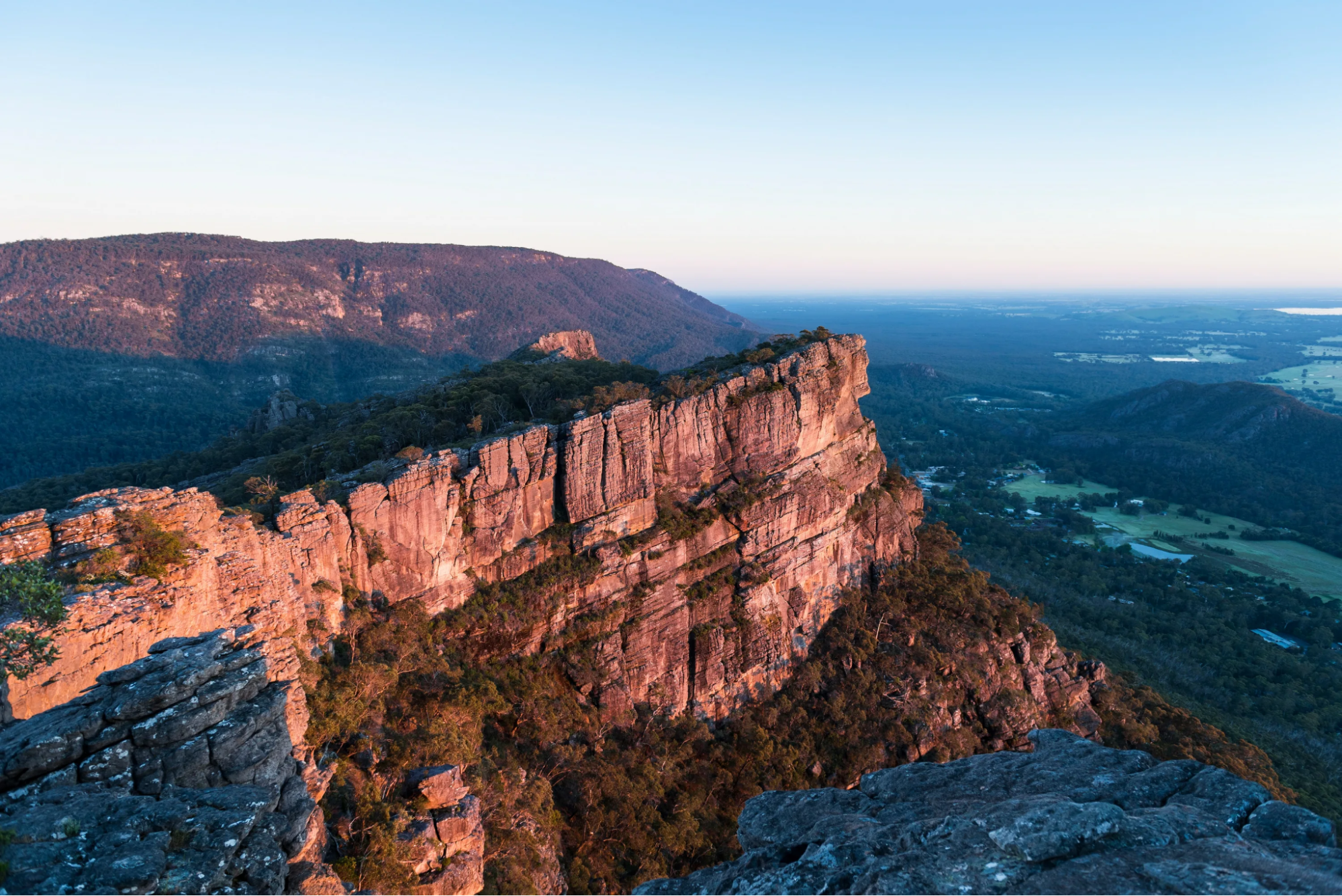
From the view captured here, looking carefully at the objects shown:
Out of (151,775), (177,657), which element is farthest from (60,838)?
(177,657)

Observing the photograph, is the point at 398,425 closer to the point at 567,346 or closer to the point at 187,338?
the point at 567,346

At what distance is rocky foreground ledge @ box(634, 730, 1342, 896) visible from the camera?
10141mm

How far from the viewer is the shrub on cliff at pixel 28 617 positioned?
14492mm

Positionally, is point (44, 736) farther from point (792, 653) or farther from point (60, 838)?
point (792, 653)

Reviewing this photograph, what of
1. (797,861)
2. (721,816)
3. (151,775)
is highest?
(151,775)

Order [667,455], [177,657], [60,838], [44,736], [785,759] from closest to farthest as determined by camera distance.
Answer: [60,838] → [44,736] → [177,657] → [785,759] → [667,455]

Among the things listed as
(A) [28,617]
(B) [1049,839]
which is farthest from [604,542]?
(B) [1049,839]

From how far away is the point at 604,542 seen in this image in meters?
37.1

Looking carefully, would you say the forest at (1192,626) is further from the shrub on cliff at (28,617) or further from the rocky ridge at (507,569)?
the shrub on cliff at (28,617)

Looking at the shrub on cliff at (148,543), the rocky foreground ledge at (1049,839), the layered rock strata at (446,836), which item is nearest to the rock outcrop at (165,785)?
the shrub on cliff at (148,543)

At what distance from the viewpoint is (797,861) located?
1256cm

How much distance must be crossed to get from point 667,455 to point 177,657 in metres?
28.8

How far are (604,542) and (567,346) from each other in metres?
50.0

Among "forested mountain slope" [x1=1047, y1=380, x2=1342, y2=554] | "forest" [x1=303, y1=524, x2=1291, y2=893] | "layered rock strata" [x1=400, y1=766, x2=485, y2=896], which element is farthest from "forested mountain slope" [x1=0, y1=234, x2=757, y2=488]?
"forested mountain slope" [x1=1047, y1=380, x2=1342, y2=554]
